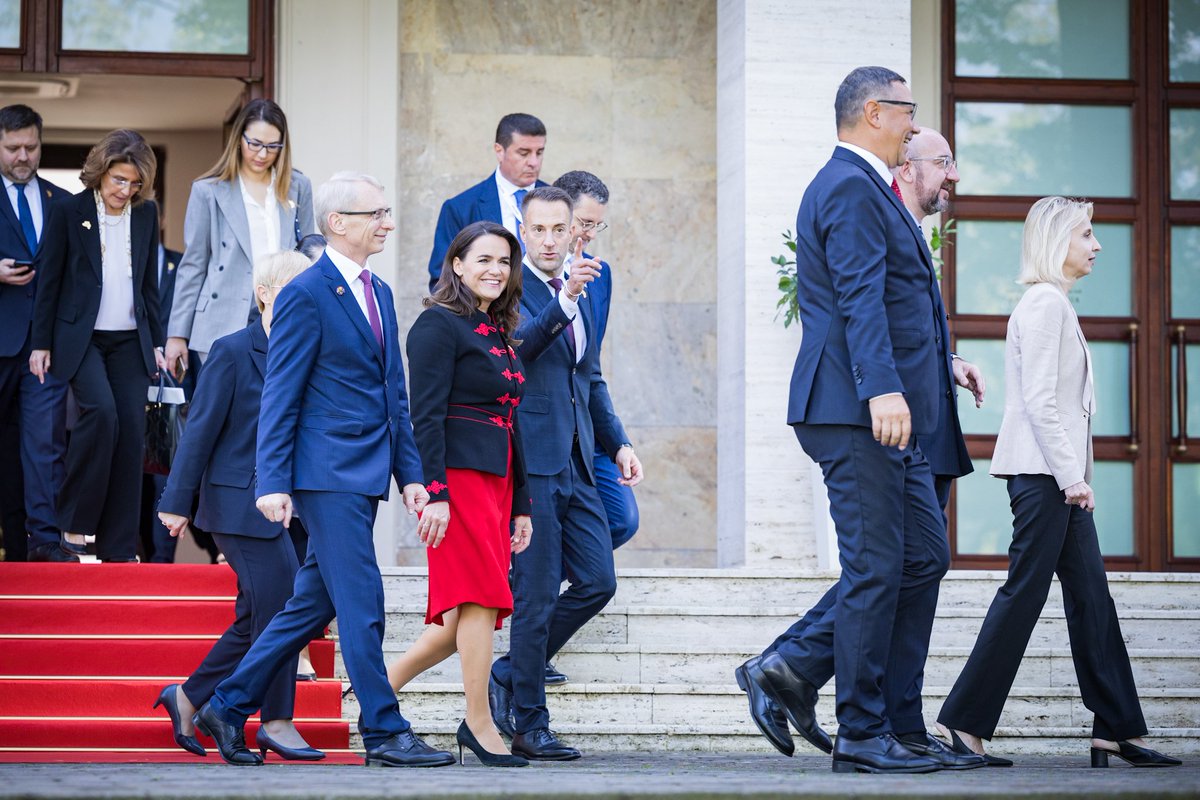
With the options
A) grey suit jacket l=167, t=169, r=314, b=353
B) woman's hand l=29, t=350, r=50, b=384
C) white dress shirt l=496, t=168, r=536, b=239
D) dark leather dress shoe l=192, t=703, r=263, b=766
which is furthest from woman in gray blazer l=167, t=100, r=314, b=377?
dark leather dress shoe l=192, t=703, r=263, b=766

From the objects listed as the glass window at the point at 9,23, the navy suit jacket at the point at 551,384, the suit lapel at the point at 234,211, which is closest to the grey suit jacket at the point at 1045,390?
the navy suit jacket at the point at 551,384

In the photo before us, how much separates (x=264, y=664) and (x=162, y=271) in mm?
4976

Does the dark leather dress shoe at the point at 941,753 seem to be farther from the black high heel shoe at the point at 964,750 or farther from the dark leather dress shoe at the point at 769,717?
the dark leather dress shoe at the point at 769,717

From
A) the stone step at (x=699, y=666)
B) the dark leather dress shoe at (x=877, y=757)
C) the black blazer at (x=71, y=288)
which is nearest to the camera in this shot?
the dark leather dress shoe at (x=877, y=757)

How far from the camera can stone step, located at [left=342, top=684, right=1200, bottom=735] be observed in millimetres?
6598

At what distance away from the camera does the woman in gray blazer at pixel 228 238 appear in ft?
25.3

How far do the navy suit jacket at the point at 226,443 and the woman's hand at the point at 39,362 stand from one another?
1961 mm

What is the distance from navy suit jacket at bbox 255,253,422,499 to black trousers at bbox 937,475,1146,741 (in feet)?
6.47

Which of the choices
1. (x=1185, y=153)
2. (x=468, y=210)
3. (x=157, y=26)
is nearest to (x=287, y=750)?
(x=468, y=210)

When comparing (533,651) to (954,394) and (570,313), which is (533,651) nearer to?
(570,313)

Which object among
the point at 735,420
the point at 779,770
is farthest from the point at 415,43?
the point at 779,770

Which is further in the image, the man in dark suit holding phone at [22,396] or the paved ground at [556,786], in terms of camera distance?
the man in dark suit holding phone at [22,396]

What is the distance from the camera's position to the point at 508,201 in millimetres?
7742

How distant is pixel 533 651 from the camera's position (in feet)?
19.3
